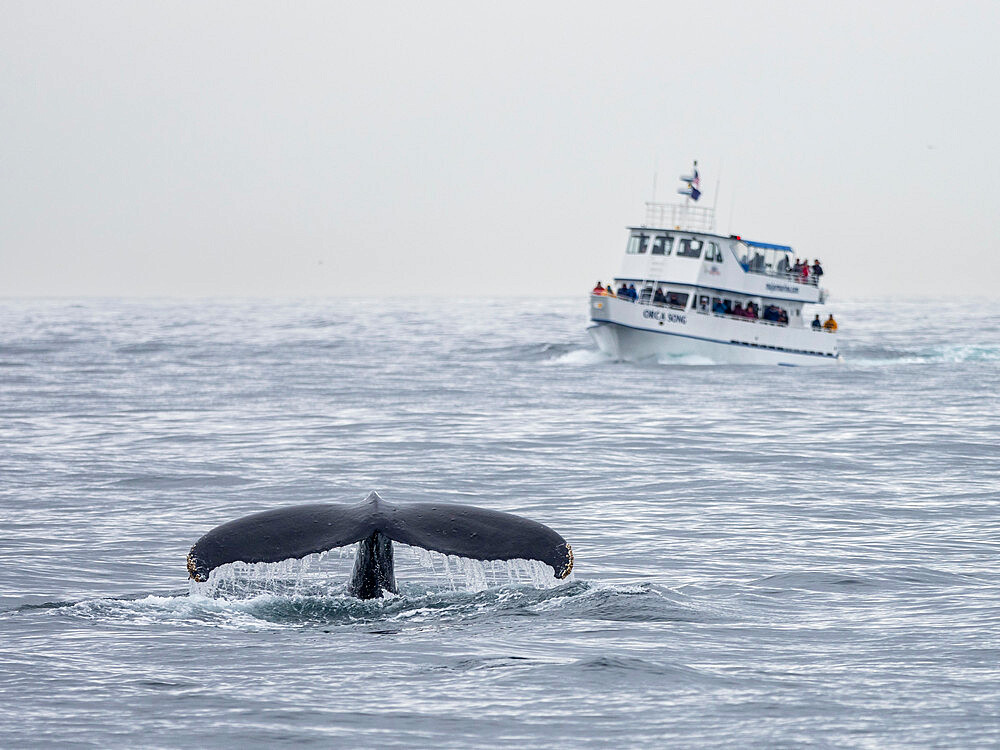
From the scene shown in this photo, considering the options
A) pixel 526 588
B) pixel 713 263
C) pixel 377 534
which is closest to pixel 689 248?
pixel 713 263

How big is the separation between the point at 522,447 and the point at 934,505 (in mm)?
8064

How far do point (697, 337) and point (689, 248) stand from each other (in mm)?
3074

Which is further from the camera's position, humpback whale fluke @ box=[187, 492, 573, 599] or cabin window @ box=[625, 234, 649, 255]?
cabin window @ box=[625, 234, 649, 255]

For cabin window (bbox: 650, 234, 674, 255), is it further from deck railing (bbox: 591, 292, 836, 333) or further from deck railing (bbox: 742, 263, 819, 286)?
deck railing (bbox: 742, 263, 819, 286)

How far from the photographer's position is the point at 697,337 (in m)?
45.9

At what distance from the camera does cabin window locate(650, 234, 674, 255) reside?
4669 cm

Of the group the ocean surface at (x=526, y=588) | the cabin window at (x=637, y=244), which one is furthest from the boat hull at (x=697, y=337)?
the ocean surface at (x=526, y=588)

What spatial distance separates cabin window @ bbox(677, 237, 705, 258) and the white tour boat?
3 centimetres

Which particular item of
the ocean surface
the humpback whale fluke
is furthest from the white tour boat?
the humpback whale fluke

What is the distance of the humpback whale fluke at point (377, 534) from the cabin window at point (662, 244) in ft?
126

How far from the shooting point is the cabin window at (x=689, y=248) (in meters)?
46.1

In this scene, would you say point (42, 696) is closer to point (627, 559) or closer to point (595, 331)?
point (627, 559)

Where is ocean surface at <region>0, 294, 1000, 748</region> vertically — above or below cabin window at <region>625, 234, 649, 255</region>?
below

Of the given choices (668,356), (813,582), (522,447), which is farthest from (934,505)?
(668,356)
